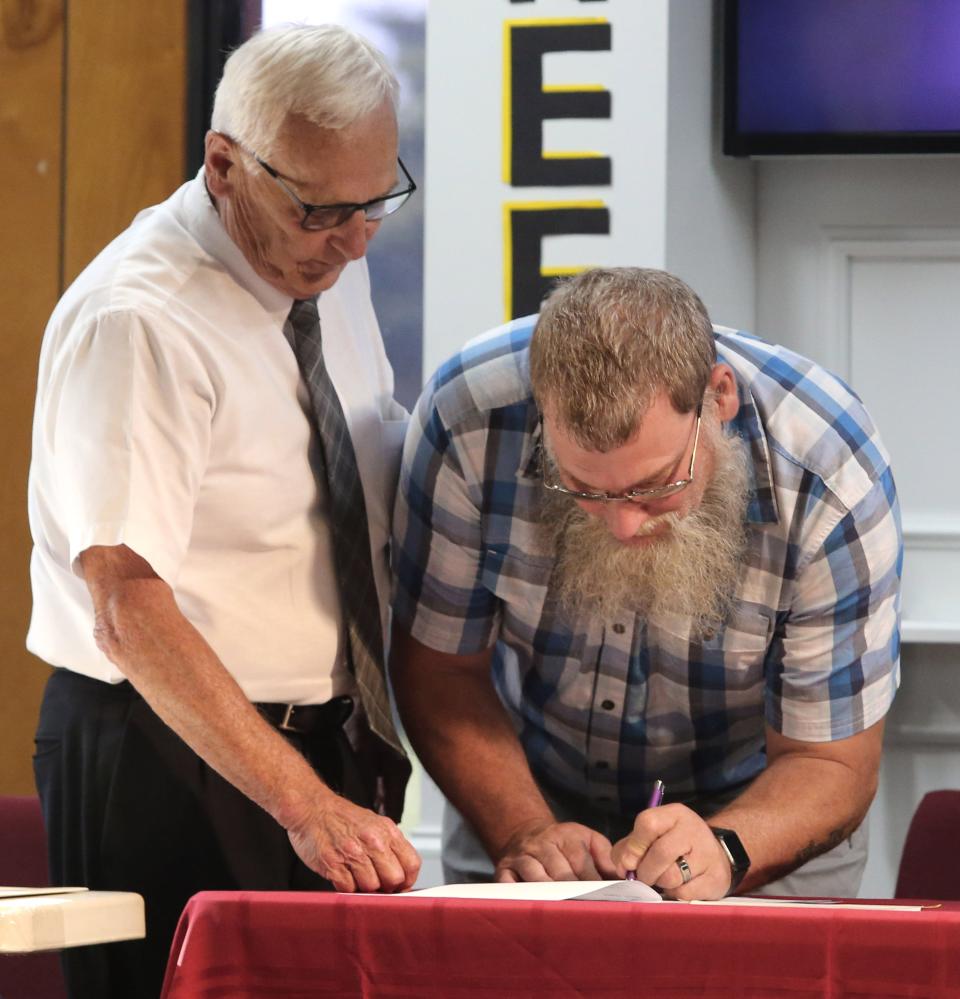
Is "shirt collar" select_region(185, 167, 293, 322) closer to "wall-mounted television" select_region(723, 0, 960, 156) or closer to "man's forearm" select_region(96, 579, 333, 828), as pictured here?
"man's forearm" select_region(96, 579, 333, 828)

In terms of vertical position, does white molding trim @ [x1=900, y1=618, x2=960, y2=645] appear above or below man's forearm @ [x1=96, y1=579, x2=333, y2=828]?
below

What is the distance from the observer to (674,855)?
1.84 m

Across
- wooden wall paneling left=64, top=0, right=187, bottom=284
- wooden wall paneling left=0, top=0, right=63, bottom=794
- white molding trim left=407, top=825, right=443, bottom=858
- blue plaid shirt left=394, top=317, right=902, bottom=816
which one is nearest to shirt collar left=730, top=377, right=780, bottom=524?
blue plaid shirt left=394, top=317, right=902, bottom=816

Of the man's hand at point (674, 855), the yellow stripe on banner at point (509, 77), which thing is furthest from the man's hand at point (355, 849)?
the yellow stripe on banner at point (509, 77)

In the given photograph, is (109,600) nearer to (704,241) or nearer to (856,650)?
(856,650)

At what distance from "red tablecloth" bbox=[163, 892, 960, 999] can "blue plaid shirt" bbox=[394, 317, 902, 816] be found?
71 cm

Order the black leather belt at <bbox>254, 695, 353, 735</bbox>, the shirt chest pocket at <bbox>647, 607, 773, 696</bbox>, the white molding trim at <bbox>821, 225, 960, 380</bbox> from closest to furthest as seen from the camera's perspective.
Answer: the black leather belt at <bbox>254, 695, 353, 735</bbox>, the shirt chest pocket at <bbox>647, 607, 773, 696</bbox>, the white molding trim at <bbox>821, 225, 960, 380</bbox>

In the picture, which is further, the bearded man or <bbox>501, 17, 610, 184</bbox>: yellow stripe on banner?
<bbox>501, 17, 610, 184</bbox>: yellow stripe on banner

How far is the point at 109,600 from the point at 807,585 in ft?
3.04

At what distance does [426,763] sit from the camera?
234 centimetres

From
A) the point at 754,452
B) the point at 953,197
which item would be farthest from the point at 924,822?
the point at 953,197

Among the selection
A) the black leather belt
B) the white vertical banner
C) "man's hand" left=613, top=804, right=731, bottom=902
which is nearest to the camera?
"man's hand" left=613, top=804, right=731, bottom=902

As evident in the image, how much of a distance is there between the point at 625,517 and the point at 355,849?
544 millimetres

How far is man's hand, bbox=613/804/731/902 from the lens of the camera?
72.1 inches
